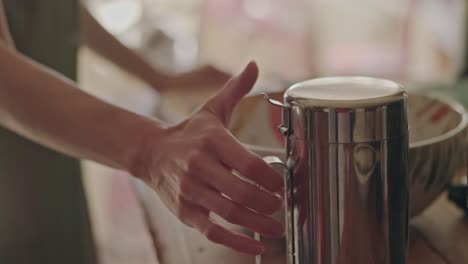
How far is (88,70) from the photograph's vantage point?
2.86 meters

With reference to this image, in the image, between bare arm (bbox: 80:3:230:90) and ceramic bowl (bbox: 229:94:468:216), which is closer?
ceramic bowl (bbox: 229:94:468:216)

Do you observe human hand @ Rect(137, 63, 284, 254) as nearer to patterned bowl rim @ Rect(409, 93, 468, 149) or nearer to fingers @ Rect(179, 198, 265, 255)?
fingers @ Rect(179, 198, 265, 255)

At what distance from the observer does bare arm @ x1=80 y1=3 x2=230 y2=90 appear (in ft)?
4.02

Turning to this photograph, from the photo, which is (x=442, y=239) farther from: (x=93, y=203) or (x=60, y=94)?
(x=93, y=203)

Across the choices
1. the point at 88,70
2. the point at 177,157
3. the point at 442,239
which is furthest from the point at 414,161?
the point at 88,70

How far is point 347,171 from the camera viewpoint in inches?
25.3

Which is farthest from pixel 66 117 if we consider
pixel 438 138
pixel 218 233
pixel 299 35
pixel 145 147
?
pixel 299 35

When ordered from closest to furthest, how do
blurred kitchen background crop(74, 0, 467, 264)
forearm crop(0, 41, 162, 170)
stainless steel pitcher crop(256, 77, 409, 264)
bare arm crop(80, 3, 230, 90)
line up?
stainless steel pitcher crop(256, 77, 409, 264) → forearm crop(0, 41, 162, 170) → bare arm crop(80, 3, 230, 90) → blurred kitchen background crop(74, 0, 467, 264)

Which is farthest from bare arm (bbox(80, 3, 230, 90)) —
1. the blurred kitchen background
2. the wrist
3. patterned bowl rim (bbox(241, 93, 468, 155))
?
the blurred kitchen background

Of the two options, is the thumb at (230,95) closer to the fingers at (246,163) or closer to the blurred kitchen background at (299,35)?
the fingers at (246,163)

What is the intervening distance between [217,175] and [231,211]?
1.4 inches

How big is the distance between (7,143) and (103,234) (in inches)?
11.9

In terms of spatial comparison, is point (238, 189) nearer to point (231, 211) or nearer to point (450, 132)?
point (231, 211)

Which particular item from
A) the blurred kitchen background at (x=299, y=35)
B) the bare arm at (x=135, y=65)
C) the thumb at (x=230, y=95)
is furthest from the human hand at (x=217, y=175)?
the blurred kitchen background at (x=299, y=35)
